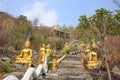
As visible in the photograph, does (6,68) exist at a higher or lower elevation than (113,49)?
lower

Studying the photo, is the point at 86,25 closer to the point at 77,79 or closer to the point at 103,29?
the point at 103,29

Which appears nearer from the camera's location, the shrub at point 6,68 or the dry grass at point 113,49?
the dry grass at point 113,49

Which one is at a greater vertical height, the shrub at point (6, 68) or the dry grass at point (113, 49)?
the dry grass at point (113, 49)

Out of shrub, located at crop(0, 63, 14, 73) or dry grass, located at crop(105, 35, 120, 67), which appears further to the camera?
shrub, located at crop(0, 63, 14, 73)

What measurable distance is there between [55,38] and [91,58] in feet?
57.3

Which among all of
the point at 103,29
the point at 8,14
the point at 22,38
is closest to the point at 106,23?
the point at 103,29

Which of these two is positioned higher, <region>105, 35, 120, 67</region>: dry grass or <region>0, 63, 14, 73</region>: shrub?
<region>105, 35, 120, 67</region>: dry grass

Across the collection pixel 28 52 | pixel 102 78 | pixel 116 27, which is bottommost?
pixel 102 78

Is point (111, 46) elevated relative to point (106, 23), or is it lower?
lower

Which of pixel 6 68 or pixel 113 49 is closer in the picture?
pixel 113 49

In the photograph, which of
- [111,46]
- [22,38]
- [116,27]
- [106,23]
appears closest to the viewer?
[116,27]

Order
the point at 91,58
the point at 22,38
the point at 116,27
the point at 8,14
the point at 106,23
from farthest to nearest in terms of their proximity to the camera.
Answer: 1. the point at 8,14
2. the point at 22,38
3. the point at 91,58
4. the point at 106,23
5. the point at 116,27

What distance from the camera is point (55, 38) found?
29.8 m

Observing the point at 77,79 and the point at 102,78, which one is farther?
the point at 102,78
